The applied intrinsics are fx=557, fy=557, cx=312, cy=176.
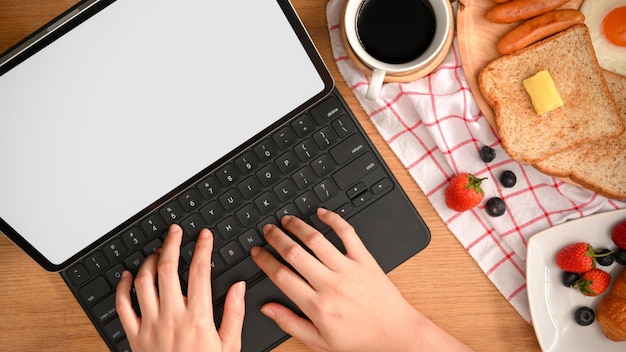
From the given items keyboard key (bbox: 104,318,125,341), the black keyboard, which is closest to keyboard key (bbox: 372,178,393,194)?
the black keyboard

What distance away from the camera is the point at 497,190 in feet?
2.98

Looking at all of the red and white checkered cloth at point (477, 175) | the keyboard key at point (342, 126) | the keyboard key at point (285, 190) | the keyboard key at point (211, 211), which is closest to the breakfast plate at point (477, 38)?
the red and white checkered cloth at point (477, 175)

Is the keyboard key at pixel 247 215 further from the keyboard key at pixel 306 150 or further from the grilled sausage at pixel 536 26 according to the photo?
the grilled sausage at pixel 536 26

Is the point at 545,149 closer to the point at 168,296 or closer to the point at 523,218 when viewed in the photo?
the point at 523,218

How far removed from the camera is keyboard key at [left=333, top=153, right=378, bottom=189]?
80 centimetres

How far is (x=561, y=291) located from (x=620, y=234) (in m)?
0.13

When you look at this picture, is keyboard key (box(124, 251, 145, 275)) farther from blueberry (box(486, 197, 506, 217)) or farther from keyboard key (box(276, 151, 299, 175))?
blueberry (box(486, 197, 506, 217))

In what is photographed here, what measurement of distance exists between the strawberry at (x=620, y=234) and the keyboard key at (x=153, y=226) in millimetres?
695

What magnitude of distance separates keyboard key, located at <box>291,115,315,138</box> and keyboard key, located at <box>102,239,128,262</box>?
303 mm

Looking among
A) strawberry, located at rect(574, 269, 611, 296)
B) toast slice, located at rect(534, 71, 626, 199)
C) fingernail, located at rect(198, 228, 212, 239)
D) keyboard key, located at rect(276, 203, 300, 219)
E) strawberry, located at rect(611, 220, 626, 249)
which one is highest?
fingernail, located at rect(198, 228, 212, 239)

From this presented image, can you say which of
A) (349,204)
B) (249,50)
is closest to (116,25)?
(249,50)

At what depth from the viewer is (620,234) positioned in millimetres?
871

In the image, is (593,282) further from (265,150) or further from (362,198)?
(265,150)

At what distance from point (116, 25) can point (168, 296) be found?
0.37 metres
